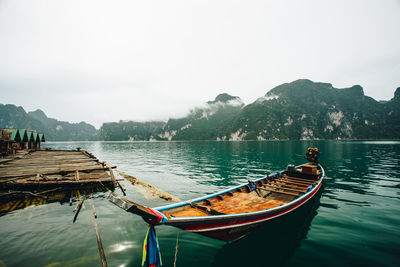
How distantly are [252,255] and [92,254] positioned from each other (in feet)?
23.1

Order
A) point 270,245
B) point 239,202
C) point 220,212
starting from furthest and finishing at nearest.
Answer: point 239,202, point 270,245, point 220,212

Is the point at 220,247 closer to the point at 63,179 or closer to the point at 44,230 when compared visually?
the point at 44,230

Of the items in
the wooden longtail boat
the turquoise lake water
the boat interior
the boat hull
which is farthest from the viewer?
the boat interior

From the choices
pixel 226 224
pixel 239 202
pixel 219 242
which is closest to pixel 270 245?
pixel 239 202

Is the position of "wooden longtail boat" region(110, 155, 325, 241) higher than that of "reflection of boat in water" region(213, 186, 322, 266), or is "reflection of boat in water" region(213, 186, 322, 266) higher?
"wooden longtail boat" region(110, 155, 325, 241)

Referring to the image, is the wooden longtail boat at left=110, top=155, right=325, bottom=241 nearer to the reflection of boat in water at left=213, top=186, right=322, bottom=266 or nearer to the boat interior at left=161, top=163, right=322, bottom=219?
the boat interior at left=161, top=163, right=322, bottom=219

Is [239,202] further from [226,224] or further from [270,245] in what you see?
[226,224]

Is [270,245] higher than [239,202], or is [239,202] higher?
Answer: [239,202]

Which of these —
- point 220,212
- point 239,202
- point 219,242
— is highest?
point 220,212

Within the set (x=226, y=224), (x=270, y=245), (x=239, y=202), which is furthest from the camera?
(x=239, y=202)

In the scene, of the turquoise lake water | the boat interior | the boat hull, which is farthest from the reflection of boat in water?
the boat interior

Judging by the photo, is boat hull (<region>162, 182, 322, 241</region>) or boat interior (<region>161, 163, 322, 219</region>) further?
boat interior (<region>161, 163, 322, 219</region>)

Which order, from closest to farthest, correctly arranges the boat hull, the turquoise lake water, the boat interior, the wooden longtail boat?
1. the wooden longtail boat
2. the boat hull
3. the turquoise lake water
4. the boat interior

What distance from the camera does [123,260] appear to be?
22.6 feet
